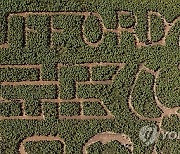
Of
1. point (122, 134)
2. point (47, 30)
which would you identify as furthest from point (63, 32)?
point (122, 134)

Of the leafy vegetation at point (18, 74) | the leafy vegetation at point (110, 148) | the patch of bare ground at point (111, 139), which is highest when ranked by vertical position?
the leafy vegetation at point (18, 74)

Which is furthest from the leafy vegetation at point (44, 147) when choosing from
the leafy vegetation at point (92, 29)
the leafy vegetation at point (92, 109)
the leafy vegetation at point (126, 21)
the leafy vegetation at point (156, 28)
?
the leafy vegetation at point (156, 28)

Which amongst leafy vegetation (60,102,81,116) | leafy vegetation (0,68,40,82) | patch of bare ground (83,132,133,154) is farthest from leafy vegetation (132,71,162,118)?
leafy vegetation (0,68,40,82)

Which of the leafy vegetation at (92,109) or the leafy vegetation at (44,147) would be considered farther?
the leafy vegetation at (92,109)

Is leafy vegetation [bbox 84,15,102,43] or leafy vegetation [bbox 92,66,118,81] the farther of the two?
leafy vegetation [bbox 84,15,102,43]

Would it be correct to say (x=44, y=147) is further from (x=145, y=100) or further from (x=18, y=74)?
(x=145, y=100)

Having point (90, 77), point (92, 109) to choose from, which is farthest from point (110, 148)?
point (90, 77)

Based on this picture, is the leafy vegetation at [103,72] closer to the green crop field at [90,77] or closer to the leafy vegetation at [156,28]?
the green crop field at [90,77]

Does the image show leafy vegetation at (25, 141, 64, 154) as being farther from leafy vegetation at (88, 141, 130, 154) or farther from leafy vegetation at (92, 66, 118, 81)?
leafy vegetation at (92, 66, 118, 81)

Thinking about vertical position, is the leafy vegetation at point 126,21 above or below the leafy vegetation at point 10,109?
above
